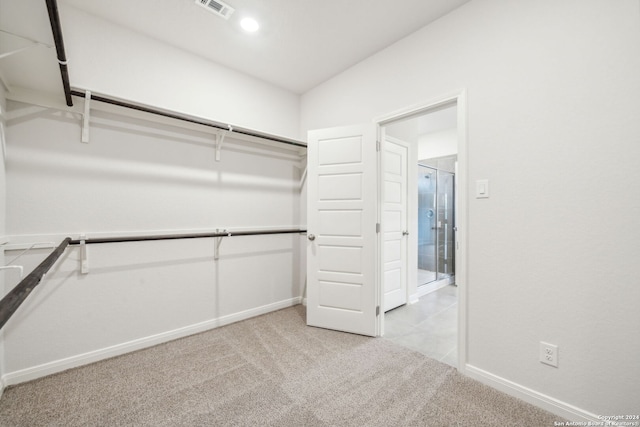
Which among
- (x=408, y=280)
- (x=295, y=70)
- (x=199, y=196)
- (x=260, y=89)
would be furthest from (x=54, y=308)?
(x=408, y=280)

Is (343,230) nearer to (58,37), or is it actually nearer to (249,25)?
(249,25)

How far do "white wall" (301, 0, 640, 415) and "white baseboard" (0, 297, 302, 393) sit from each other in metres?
2.17

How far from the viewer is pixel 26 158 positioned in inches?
73.3

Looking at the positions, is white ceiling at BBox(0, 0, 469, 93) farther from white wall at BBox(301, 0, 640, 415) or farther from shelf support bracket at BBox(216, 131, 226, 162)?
shelf support bracket at BBox(216, 131, 226, 162)

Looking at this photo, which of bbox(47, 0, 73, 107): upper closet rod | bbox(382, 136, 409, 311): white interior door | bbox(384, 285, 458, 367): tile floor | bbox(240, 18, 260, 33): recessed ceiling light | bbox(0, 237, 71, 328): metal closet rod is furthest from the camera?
bbox(382, 136, 409, 311): white interior door

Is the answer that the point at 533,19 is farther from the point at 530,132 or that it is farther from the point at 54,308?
the point at 54,308

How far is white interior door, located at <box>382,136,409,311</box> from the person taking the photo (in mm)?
3176

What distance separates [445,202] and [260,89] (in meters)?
3.59

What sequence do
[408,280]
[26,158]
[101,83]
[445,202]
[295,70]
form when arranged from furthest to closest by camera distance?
1. [445,202]
2. [408,280]
3. [295,70]
4. [101,83]
5. [26,158]

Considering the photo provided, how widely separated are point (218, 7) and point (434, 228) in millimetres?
4192

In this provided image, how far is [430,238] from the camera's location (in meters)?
4.61

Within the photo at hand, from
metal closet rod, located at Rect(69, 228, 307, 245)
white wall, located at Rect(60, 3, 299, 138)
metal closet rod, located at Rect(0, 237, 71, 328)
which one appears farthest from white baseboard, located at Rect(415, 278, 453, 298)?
metal closet rod, located at Rect(0, 237, 71, 328)

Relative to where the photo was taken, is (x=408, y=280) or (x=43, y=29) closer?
(x=43, y=29)

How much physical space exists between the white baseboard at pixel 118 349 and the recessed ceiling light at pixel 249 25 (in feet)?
8.81
